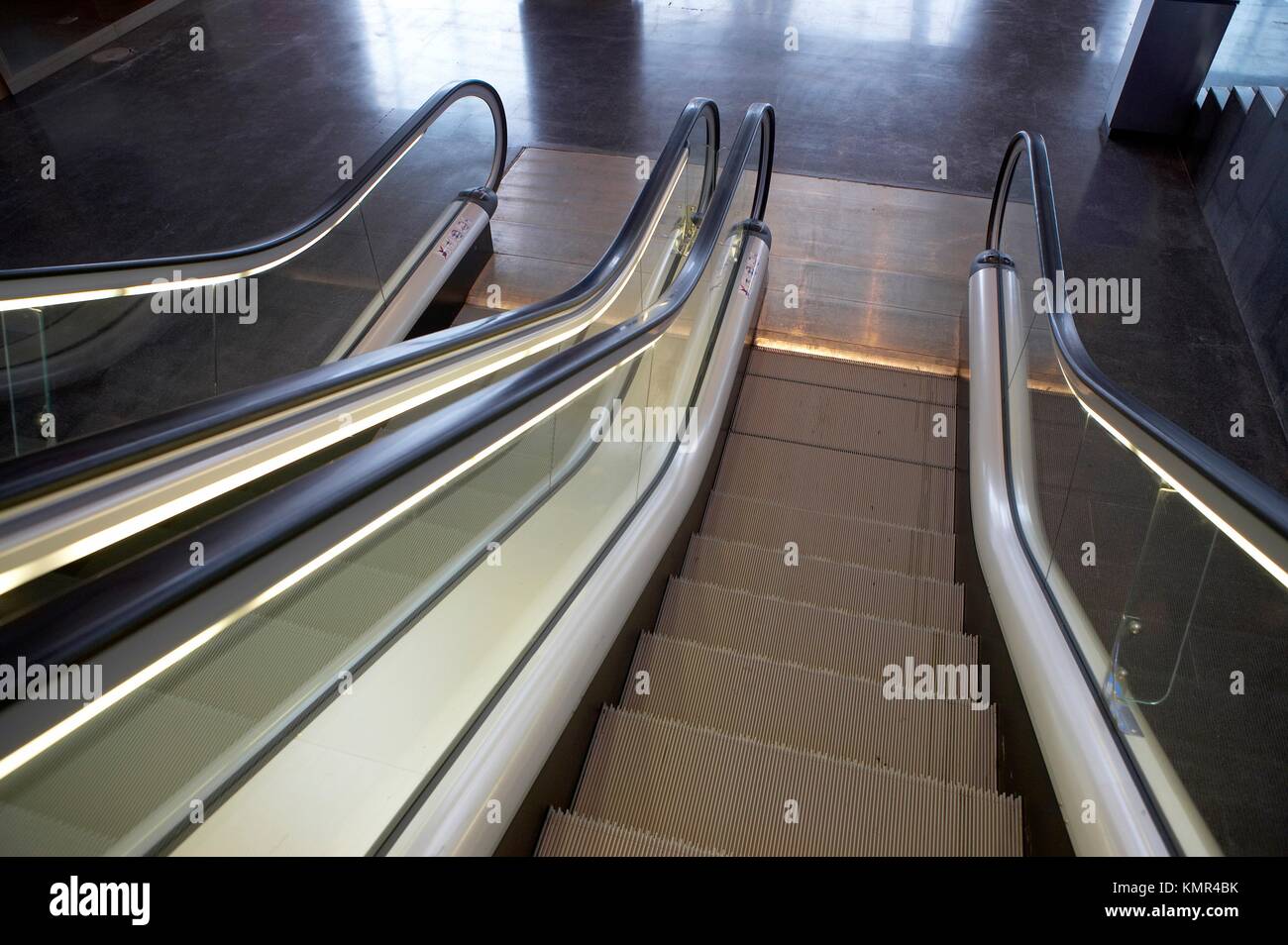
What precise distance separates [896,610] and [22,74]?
8.89 metres

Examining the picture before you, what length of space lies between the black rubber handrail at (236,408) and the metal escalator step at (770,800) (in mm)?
1147

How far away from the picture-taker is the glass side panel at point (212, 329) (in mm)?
3016

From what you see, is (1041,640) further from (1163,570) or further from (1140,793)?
(1140,793)

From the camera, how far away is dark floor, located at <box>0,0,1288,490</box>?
572 cm

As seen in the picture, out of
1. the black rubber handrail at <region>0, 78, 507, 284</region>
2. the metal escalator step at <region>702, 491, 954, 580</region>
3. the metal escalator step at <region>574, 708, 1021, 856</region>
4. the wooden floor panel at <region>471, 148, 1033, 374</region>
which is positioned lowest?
the metal escalator step at <region>702, 491, 954, 580</region>

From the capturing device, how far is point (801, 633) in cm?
304

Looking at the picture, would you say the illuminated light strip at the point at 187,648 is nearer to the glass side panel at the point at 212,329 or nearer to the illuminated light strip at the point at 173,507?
the illuminated light strip at the point at 173,507

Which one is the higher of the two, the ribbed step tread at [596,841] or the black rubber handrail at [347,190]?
the black rubber handrail at [347,190]

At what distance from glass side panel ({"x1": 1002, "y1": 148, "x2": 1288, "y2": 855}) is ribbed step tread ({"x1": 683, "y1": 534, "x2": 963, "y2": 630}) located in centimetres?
62

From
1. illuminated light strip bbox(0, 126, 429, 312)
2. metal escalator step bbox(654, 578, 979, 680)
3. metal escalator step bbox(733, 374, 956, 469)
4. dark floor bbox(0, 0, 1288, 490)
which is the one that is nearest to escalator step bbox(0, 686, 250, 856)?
metal escalator step bbox(654, 578, 979, 680)

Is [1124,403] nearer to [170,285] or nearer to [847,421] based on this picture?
[847,421]

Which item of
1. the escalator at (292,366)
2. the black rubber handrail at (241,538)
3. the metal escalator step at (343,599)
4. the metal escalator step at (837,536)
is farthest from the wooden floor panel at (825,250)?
the metal escalator step at (343,599)

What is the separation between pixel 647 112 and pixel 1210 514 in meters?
6.76

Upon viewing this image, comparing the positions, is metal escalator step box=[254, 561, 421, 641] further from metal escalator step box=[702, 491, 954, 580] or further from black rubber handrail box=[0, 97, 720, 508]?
metal escalator step box=[702, 491, 954, 580]
